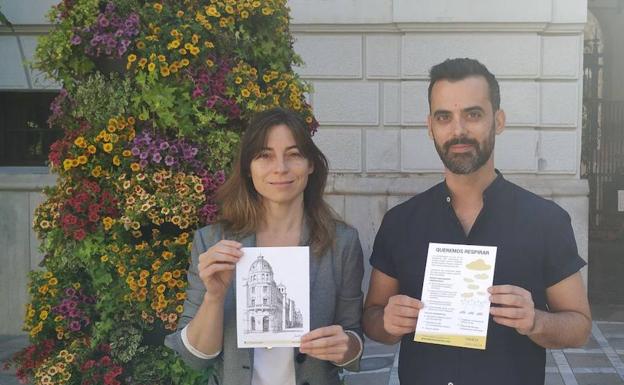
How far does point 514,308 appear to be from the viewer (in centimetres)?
209

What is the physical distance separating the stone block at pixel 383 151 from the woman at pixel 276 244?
552 cm

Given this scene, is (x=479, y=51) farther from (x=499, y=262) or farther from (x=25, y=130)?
(x=499, y=262)

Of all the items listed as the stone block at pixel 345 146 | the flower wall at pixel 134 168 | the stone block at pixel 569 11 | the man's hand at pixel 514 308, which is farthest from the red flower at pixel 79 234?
the stone block at pixel 569 11

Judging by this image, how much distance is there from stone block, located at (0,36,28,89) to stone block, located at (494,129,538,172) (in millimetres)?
5418

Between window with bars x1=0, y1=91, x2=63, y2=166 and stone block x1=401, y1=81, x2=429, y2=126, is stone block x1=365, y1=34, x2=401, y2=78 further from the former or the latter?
window with bars x1=0, y1=91, x2=63, y2=166

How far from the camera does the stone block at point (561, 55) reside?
25.8ft

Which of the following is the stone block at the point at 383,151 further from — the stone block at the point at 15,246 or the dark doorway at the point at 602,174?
the stone block at the point at 15,246

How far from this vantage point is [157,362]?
3.19 meters

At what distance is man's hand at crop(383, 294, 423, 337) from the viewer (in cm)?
222

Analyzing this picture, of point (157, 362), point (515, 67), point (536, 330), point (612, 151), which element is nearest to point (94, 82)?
point (157, 362)

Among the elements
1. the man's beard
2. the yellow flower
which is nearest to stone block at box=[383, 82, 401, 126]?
the yellow flower

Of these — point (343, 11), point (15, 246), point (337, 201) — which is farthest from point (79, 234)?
Answer: point (343, 11)

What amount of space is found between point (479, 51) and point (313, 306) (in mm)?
6069

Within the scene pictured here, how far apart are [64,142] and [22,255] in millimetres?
5066
